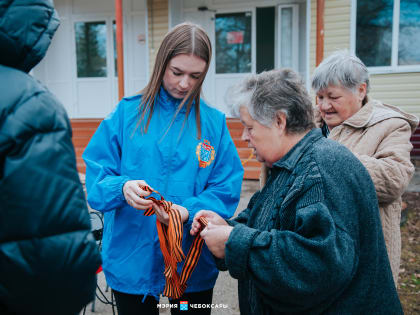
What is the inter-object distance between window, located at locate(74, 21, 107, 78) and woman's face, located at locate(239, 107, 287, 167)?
10394mm

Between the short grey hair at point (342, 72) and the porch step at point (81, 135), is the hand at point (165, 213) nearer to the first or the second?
the short grey hair at point (342, 72)

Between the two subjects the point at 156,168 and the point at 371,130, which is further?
the point at 371,130

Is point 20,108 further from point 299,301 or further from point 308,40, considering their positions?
point 308,40

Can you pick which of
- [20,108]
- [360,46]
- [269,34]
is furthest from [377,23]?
[20,108]

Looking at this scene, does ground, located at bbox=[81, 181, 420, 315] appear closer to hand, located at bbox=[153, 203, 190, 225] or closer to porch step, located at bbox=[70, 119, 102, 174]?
hand, located at bbox=[153, 203, 190, 225]

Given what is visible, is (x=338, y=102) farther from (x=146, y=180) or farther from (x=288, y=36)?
(x=288, y=36)

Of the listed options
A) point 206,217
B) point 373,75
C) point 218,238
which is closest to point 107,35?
point 373,75

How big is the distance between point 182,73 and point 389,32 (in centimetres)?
816

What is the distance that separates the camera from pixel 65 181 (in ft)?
3.22

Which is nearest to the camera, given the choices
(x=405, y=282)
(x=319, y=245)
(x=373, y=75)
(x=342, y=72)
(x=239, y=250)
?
(x=319, y=245)

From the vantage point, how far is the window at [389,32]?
827cm

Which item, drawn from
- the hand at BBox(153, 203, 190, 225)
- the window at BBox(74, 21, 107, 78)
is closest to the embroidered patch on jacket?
the hand at BBox(153, 203, 190, 225)

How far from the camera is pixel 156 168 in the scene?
6.09 ft

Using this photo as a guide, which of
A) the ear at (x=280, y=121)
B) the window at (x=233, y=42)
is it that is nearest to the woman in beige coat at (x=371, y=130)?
the ear at (x=280, y=121)
